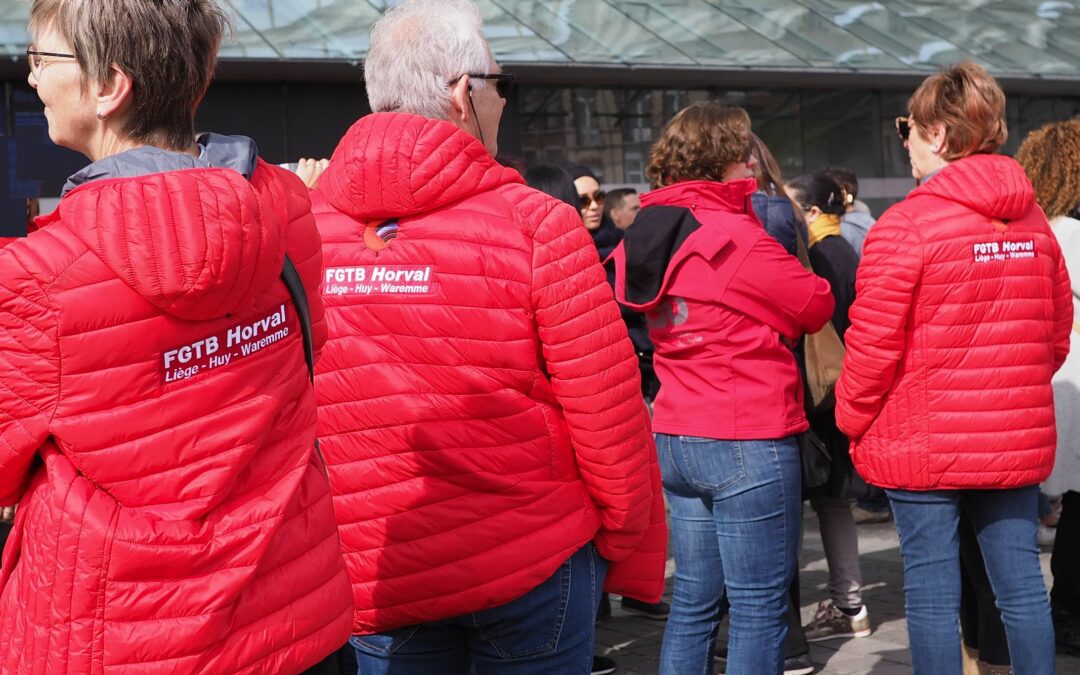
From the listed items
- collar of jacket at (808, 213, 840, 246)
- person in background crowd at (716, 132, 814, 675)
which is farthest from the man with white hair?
collar of jacket at (808, 213, 840, 246)

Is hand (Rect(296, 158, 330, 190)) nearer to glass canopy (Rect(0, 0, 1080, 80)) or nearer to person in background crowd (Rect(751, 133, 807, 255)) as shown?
person in background crowd (Rect(751, 133, 807, 255))

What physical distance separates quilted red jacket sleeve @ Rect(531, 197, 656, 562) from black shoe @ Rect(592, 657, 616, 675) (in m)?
2.94

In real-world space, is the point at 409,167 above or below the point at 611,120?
above

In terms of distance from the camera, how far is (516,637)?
8.91 ft

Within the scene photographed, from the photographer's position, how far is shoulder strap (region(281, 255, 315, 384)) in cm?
211

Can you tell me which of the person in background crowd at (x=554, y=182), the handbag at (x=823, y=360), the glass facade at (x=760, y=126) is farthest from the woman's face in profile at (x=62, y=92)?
the glass facade at (x=760, y=126)

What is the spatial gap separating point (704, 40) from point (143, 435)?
1568 cm

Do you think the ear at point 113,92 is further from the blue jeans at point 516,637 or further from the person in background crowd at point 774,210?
the person in background crowd at point 774,210

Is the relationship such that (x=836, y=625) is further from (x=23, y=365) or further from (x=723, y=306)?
(x=23, y=365)

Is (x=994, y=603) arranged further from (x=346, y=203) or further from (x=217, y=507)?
(x=217, y=507)

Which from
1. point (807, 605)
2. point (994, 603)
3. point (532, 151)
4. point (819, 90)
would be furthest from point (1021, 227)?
point (819, 90)

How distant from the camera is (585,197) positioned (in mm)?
7020

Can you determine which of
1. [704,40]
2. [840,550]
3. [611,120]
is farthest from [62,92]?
[704,40]

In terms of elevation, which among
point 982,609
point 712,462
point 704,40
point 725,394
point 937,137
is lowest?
point 982,609
